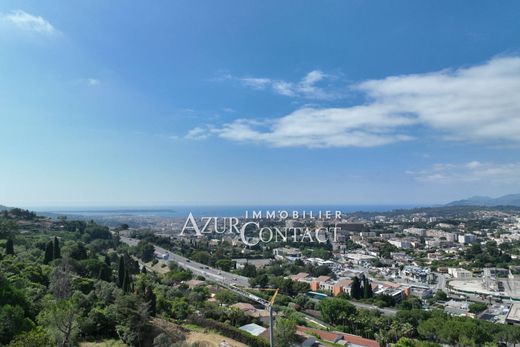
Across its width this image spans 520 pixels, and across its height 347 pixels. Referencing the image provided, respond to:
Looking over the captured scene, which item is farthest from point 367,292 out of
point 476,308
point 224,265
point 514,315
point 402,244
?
point 402,244

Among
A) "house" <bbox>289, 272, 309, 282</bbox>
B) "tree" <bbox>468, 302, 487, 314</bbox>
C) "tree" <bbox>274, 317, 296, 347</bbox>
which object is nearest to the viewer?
"tree" <bbox>274, 317, 296, 347</bbox>

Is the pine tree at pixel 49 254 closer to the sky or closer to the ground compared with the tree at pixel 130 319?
closer to the sky

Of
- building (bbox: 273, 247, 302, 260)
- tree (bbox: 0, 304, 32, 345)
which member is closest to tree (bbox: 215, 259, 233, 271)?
building (bbox: 273, 247, 302, 260)

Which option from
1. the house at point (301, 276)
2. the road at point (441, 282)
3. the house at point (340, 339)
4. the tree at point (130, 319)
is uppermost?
the tree at point (130, 319)

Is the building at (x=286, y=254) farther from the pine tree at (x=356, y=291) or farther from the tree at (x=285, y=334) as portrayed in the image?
the tree at (x=285, y=334)

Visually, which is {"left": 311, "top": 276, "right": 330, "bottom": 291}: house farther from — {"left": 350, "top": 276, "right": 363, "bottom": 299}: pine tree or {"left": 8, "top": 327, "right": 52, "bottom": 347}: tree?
{"left": 8, "top": 327, "right": 52, "bottom": 347}: tree

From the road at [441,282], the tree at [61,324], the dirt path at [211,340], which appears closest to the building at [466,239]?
the road at [441,282]

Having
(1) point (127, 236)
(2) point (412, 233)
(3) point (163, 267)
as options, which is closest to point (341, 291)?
(3) point (163, 267)

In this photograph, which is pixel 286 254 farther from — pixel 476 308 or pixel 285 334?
pixel 285 334

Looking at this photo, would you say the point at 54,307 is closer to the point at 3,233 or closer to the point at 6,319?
the point at 6,319

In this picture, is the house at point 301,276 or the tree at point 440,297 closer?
the tree at point 440,297

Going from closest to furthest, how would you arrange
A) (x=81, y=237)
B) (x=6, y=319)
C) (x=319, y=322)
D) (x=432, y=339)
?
(x=6, y=319) → (x=432, y=339) → (x=319, y=322) → (x=81, y=237)
